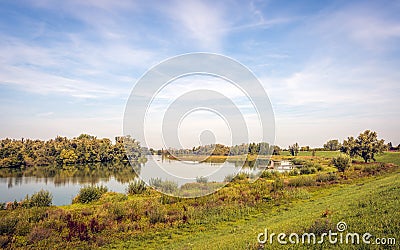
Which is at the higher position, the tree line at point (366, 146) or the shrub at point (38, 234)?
the tree line at point (366, 146)

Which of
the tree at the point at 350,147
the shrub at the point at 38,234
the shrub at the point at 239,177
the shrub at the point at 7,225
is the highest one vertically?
the tree at the point at 350,147

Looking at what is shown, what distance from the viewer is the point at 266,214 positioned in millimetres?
15133

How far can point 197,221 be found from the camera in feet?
47.1

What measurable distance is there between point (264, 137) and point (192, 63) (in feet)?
19.6

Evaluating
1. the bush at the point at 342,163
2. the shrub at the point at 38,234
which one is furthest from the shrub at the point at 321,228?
the bush at the point at 342,163

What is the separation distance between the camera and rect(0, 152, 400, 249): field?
25.6 ft

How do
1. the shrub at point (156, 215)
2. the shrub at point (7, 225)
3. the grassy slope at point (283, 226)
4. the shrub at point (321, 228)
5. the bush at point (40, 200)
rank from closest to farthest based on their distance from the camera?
the grassy slope at point (283, 226), the shrub at point (321, 228), the shrub at point (7, 225), the shrub at point (156, 215), the bush at point (40, 200)

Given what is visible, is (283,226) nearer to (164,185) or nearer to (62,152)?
(164,185)

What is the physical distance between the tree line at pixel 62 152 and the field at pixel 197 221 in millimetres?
50267

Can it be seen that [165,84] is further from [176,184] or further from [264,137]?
[176,184]

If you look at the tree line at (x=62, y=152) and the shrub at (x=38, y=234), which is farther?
the tree line at (x=62, y=152)

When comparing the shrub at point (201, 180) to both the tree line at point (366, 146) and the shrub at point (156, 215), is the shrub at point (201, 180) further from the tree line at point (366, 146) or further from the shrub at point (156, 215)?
the tree line at point (366, 146)

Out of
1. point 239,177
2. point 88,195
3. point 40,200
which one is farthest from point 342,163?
point 40,200

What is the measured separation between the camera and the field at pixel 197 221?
307 inches
